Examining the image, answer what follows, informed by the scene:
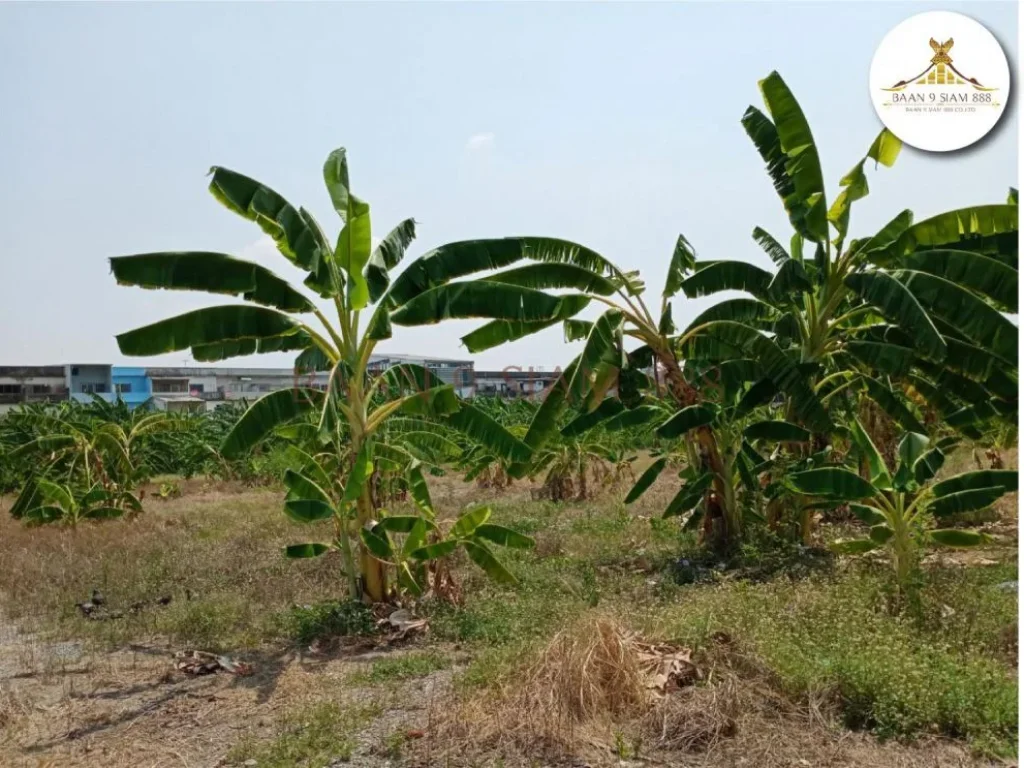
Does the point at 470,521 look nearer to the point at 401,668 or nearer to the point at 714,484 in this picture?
the point at 401,668

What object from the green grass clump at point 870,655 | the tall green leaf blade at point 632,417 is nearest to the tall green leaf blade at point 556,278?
the tall green leaf blade at point 632,417

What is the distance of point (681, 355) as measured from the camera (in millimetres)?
9805

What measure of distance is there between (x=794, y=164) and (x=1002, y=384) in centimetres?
291

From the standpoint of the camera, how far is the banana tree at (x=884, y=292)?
25.3ft

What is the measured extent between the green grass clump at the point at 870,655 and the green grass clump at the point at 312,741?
2113 mm

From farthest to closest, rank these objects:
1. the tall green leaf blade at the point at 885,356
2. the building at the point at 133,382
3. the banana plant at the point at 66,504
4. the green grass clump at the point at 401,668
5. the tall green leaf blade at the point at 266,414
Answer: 1. the building at the point at 133,382
2. the banana plant at the point at 66,504
3. the tall green leaf blade at the point at 885,356
4. the tall green leaf blade at the point at 266,414
5. the green grass clump at the point at 401,668

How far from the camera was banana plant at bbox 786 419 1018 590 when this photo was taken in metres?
7.20

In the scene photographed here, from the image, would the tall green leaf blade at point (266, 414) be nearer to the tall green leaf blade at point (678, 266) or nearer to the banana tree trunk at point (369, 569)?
the banana tree trunk at point (369, 569)

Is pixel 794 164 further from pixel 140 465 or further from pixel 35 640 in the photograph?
pixel 140 465

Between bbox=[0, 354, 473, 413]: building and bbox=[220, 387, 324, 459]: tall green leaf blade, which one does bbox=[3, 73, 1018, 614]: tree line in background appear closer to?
bbox=[220, 387, 324, 459]: tall green leaf blade

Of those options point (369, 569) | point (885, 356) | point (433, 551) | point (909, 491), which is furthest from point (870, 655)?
point (369, 569)

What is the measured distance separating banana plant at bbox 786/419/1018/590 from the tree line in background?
0.02 meters

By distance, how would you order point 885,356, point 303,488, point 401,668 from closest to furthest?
point 401,668 → point 303,488 → point 885,356

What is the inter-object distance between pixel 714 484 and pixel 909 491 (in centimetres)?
261
